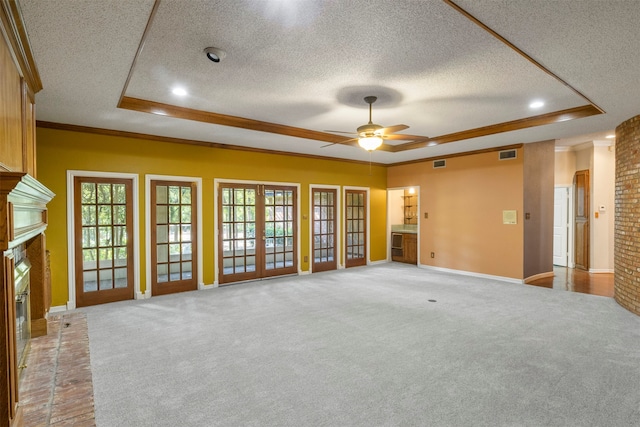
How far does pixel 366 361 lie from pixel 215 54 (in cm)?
308

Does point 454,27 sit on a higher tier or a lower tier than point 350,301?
higher

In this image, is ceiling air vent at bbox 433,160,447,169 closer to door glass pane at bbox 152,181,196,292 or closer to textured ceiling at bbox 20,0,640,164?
textured ceiling at bbox 20,0,640,164

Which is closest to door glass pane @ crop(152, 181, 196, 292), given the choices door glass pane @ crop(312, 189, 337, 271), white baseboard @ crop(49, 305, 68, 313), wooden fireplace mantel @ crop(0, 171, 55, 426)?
white baseboard @ crop(49, 305, 68, 313)

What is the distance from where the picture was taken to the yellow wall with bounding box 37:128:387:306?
4.81 meters

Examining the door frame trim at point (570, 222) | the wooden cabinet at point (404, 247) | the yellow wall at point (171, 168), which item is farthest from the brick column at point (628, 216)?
the yellow wall at point (171, 168)

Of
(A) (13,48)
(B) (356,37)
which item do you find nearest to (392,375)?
(B) (356,37)

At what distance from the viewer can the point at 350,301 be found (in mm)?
5195

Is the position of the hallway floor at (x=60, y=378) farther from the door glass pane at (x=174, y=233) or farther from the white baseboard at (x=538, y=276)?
the white baseboard at (x=538, y=276)

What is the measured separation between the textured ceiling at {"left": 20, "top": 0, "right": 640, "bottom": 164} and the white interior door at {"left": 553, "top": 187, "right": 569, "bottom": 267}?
3.75 m

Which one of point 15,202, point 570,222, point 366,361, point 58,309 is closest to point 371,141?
point 366,361

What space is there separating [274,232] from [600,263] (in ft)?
23.9

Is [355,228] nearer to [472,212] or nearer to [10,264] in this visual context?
[472,212]

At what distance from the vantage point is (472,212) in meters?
7.21

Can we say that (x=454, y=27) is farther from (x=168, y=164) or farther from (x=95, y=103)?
(x=168, y=164)
